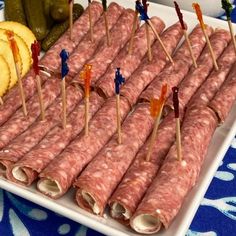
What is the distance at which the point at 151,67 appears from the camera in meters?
1.98

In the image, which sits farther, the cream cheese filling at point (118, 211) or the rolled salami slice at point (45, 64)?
the rolled salami slice at point (45, 64)

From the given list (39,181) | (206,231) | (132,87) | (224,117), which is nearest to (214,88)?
(224,117)

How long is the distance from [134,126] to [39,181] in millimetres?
361

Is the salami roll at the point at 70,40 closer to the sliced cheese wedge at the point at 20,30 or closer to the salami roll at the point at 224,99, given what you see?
→ the sliced cheese wedge at the point at 20,30

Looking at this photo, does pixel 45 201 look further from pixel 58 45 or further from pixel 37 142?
pixel 58 45

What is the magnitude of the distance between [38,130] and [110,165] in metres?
0.28

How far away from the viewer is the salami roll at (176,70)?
1846mm

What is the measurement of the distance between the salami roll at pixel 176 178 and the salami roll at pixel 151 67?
0.23m

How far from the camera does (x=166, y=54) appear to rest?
196 cm

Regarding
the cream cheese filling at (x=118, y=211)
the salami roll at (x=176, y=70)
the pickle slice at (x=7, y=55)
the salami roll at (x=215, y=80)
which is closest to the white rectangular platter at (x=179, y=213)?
A: the cream cheese filling at (x=118, y=211)

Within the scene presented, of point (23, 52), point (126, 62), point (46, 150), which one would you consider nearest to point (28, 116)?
point (46, 150)

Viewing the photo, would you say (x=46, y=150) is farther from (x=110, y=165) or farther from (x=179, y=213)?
(x=179, y=213)

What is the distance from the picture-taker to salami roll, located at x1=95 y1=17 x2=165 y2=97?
187cm

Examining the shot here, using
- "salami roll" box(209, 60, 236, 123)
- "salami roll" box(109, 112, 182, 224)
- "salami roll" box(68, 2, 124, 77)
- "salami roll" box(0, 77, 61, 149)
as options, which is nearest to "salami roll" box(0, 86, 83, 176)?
"salami roll" box(0, 77, 61, 149)
